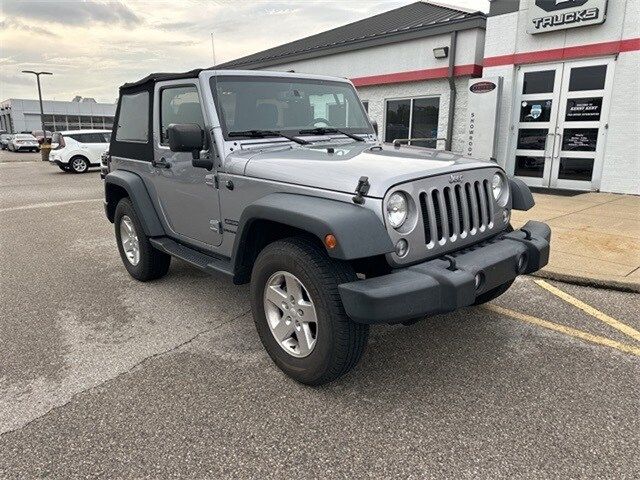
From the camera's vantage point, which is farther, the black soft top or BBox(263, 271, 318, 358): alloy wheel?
the black soft top

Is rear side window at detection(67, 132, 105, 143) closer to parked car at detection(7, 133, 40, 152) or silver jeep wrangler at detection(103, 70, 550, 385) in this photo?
silver jeep wrangler at detection(103, 70, 550, 385)

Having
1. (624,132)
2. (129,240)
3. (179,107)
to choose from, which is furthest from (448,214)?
(624,132)

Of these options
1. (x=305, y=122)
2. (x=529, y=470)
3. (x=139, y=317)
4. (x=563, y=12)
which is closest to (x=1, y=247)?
(x=139, y=317)

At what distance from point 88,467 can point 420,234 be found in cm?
206

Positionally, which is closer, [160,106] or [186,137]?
[186,137]

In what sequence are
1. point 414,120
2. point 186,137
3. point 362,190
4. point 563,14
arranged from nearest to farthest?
point 362,190 < point 186,137 < point 563,14 < point 414,120

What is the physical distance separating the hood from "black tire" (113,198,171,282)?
1719 mm

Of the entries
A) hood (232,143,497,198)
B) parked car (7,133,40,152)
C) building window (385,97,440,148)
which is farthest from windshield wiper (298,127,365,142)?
parked car (7,133,40,152)

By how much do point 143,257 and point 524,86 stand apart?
31.4ft

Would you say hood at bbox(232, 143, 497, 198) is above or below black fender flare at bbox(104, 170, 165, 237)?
above

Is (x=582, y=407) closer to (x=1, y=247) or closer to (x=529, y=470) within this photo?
(x=529, y=470)

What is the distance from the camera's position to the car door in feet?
12.2

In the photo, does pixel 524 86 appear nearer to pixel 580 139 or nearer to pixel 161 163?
pixel 580 139

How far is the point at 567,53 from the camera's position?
9961 millimetres
